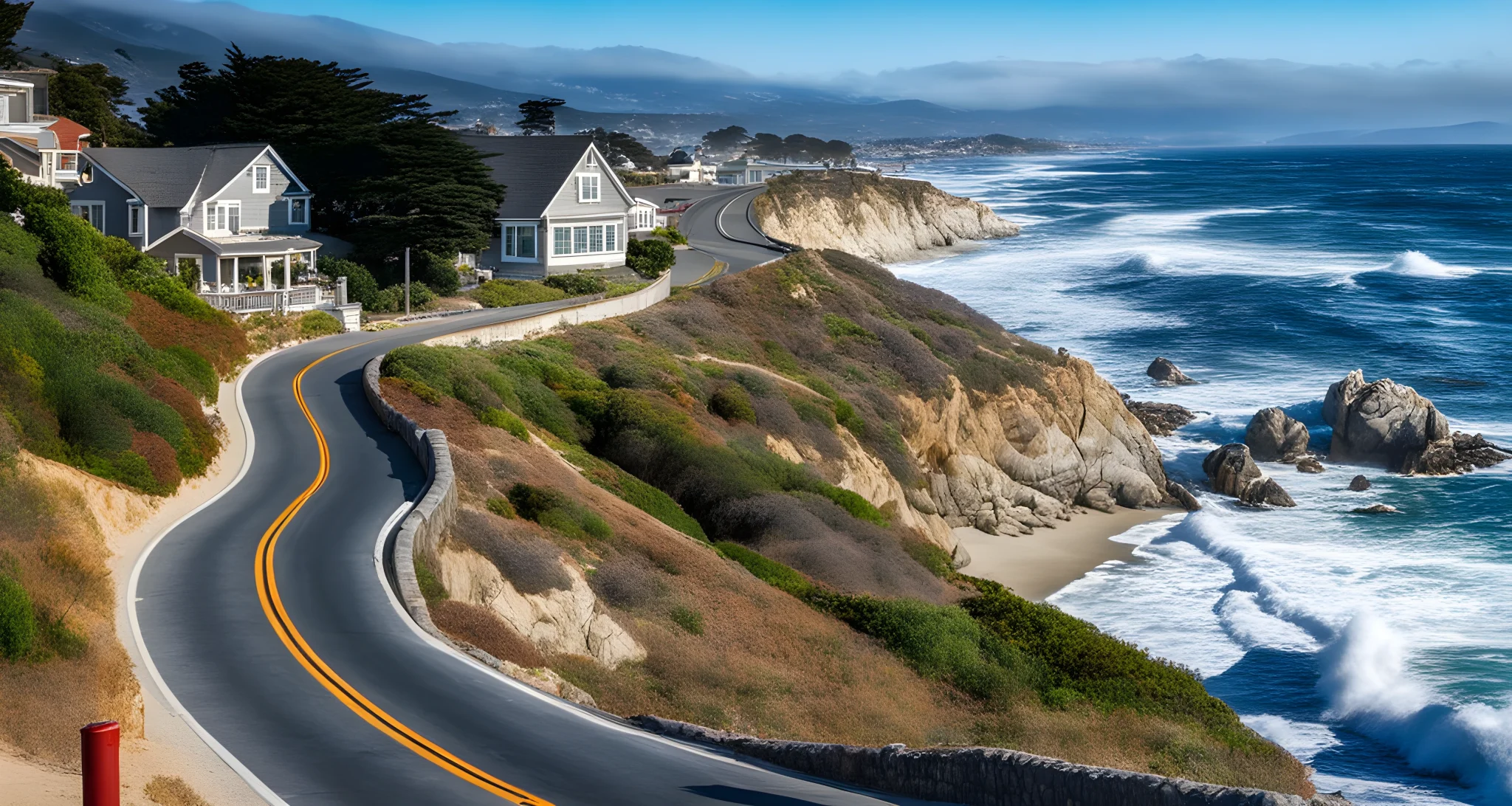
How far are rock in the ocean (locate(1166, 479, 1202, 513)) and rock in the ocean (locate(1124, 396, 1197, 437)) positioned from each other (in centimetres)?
823

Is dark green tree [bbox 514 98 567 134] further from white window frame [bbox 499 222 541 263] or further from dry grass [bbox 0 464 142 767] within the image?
dry grass [bbox 0 464 142 767]

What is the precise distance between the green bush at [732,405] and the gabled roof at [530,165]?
22863mm

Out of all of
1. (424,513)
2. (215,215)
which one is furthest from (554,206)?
(424,513)

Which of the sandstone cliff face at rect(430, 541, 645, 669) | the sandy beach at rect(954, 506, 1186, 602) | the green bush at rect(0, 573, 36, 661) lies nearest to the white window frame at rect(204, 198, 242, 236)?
the sandy beach at rect(954, 506, 1186, 602)

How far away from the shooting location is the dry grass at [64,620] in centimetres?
1484

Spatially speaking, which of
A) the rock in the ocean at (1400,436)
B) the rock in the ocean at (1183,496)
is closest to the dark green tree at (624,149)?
the rock in the ocean at (1400,436)

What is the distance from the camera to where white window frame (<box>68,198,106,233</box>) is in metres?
51.4

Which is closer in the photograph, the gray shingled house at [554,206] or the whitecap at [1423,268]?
the gray shingled house at [554,206]

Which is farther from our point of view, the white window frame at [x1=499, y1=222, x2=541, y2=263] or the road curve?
the white window frame at [x1=499, y1=222, x2=541, y2=263]

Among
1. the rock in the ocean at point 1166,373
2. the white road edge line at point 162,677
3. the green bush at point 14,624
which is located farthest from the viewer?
the rock in the ocean at point 1166,373

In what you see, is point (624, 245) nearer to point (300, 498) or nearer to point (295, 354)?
point (295, 354)

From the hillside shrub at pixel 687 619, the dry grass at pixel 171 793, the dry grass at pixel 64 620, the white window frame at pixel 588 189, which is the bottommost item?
the hillside shrub at pixel 687 619

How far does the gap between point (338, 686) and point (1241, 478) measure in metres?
41.6

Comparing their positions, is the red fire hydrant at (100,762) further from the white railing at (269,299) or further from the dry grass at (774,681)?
the white railing at (269,299)
